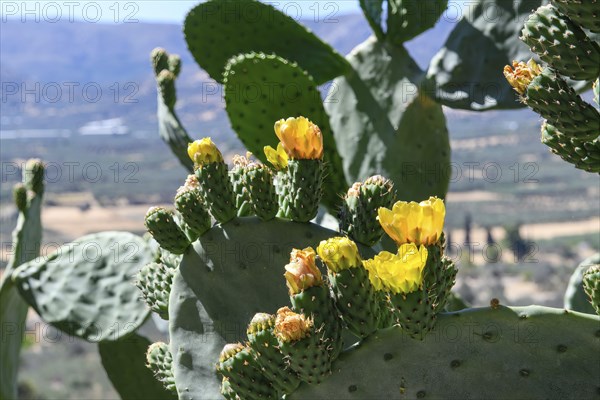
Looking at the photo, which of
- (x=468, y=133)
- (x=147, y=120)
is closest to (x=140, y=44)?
(x=147, y=120)

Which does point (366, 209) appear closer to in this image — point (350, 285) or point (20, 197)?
point (350, 285)

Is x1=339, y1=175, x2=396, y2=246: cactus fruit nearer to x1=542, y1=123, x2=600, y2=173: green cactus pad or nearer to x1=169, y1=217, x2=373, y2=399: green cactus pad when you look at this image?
x1=169, y1=217, x2=373, y2=399: green cactus pad

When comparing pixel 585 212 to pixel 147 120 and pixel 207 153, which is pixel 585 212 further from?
pixel 147 120

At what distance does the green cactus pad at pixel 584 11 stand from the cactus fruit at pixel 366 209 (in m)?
0.51

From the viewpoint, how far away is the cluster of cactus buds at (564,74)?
173 centimetres

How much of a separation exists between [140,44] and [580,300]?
130 metres

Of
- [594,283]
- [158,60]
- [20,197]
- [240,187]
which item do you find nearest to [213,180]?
[240,187]

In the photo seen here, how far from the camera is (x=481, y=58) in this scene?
310 cm

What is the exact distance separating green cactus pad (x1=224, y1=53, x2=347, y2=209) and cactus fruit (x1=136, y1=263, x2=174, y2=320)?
2.39 ft

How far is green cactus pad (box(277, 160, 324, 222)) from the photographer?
78.3 inches

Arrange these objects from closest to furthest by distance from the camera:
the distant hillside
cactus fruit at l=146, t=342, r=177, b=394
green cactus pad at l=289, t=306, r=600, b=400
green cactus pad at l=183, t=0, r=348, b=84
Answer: green cactus pad at l=289, t=306, r=600, b=400, cactus fruit at l=146, t=342, r=177, b=394, green cactus pad at l=183, t=0, r=348, b=84, the distant hillside

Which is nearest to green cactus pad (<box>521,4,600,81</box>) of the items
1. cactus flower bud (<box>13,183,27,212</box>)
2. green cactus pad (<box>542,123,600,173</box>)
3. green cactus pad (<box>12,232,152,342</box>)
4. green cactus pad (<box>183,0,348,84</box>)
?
green cactus pad (<box>542,123,600,173</box>)

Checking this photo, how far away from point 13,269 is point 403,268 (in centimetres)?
230

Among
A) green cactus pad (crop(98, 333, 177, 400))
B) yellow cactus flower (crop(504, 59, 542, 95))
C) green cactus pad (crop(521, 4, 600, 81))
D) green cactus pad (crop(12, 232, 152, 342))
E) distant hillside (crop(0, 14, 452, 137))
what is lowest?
distant hillside (crop(0, 14, 452, 137))
